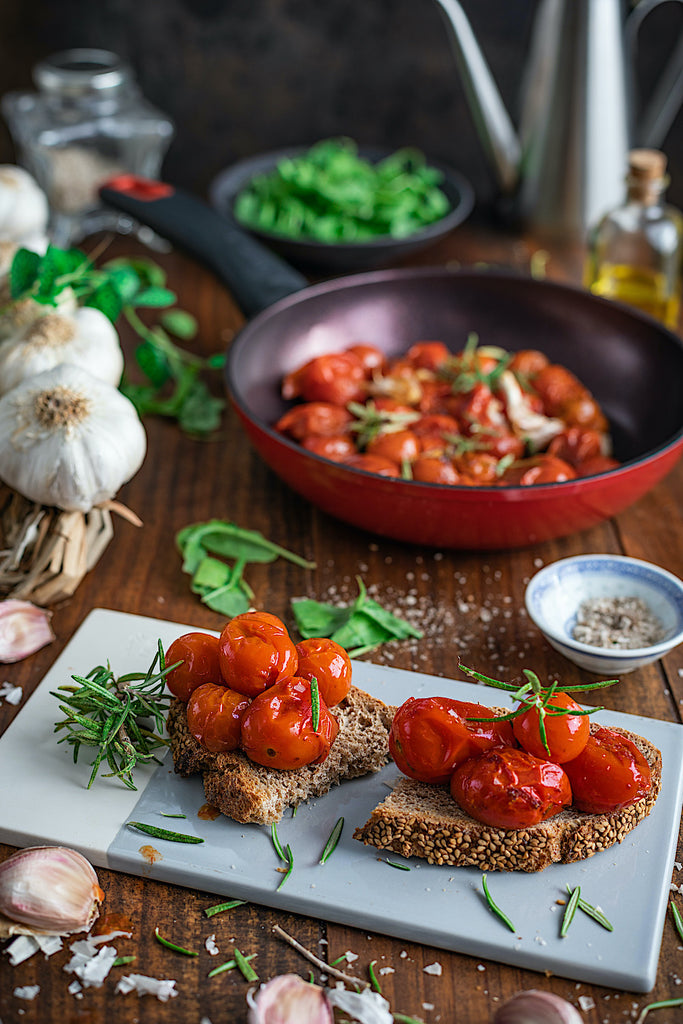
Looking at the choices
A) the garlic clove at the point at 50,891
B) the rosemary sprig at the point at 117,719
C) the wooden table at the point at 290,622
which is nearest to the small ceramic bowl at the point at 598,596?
the wooden table at the point at 290,622

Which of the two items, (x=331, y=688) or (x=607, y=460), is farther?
(x=607, y=460)

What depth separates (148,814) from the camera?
823 millimetres

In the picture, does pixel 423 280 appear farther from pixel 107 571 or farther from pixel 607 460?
pixel 107 571

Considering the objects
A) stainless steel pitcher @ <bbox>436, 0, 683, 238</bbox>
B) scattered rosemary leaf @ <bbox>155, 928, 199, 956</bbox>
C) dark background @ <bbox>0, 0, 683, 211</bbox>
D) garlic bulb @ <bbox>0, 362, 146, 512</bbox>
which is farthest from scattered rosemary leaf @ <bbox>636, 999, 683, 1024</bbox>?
dark background @ <bbox>0, 0, 683, 211</bbox>

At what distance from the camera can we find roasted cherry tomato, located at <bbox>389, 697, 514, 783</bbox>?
0.80 meters

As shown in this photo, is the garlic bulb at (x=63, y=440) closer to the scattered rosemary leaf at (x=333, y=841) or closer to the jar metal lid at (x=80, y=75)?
the scattered rosemary leaf at (x=333, y=841)

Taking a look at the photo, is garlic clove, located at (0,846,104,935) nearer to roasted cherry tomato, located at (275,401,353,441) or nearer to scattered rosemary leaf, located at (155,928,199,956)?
scattered rosemary leaf, located at (155,928,199,956)

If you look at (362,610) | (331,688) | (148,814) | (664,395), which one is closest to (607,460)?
(664,395)

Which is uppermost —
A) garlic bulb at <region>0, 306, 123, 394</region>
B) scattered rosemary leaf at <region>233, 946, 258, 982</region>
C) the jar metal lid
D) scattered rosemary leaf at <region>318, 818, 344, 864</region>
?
the jar metal lid

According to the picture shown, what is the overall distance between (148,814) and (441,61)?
1.84 m

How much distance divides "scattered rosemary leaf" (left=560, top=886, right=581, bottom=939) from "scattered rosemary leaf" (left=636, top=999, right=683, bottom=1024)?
0.07 metres

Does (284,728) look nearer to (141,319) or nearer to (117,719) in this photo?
(117,719)

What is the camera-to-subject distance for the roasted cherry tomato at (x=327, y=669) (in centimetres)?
83

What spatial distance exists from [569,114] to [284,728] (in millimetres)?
1455
